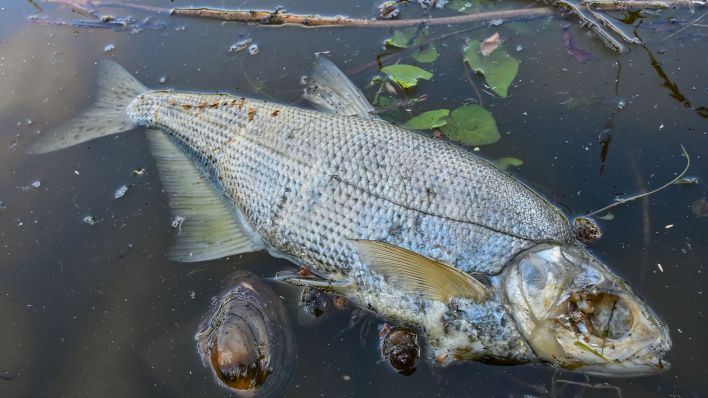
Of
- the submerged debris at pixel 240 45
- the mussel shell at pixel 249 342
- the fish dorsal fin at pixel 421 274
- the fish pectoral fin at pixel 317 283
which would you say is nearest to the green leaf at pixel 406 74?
the submerged debris at pixel 240 45

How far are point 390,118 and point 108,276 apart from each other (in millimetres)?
2170

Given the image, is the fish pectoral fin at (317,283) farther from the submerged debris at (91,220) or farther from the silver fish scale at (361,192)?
the submerged debris at (91,220)

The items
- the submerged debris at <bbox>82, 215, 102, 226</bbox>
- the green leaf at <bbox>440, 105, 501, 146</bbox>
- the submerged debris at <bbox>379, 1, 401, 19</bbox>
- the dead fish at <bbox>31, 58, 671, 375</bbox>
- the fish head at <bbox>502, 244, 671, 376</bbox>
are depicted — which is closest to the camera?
the fish head at <bbox>502, 244, 671, 376</bbox>

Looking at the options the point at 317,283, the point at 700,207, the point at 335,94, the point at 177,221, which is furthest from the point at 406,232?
the point at 700,207

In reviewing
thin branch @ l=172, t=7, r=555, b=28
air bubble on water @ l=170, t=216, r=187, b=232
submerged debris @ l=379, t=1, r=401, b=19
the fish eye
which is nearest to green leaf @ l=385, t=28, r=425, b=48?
thin branch @ l=172, t=7, r=555, b=28

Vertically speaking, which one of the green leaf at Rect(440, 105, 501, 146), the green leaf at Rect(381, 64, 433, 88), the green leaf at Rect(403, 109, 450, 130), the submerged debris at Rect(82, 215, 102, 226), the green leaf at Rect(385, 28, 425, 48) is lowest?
the submerged debris at Rect(82, 215, 102, 226)

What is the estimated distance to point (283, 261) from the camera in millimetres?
3146

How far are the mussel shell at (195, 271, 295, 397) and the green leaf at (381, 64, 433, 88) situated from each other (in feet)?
5.68

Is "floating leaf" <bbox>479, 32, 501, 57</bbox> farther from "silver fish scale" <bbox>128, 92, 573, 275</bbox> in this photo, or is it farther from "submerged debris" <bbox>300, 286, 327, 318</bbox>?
"submerged debris" <bbox>300, 286, 327, 318</bbox>

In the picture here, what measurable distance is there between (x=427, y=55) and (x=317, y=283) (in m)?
2.04

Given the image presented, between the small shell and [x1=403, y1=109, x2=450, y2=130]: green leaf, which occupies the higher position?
[x1=403, y1=109, x2=450, y2=130]: green leaf

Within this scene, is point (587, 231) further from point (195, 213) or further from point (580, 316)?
point (195, 213)

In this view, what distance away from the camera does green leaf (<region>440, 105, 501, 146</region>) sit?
3357 mm

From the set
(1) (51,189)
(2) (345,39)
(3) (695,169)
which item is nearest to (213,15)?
(2) (345,39)
